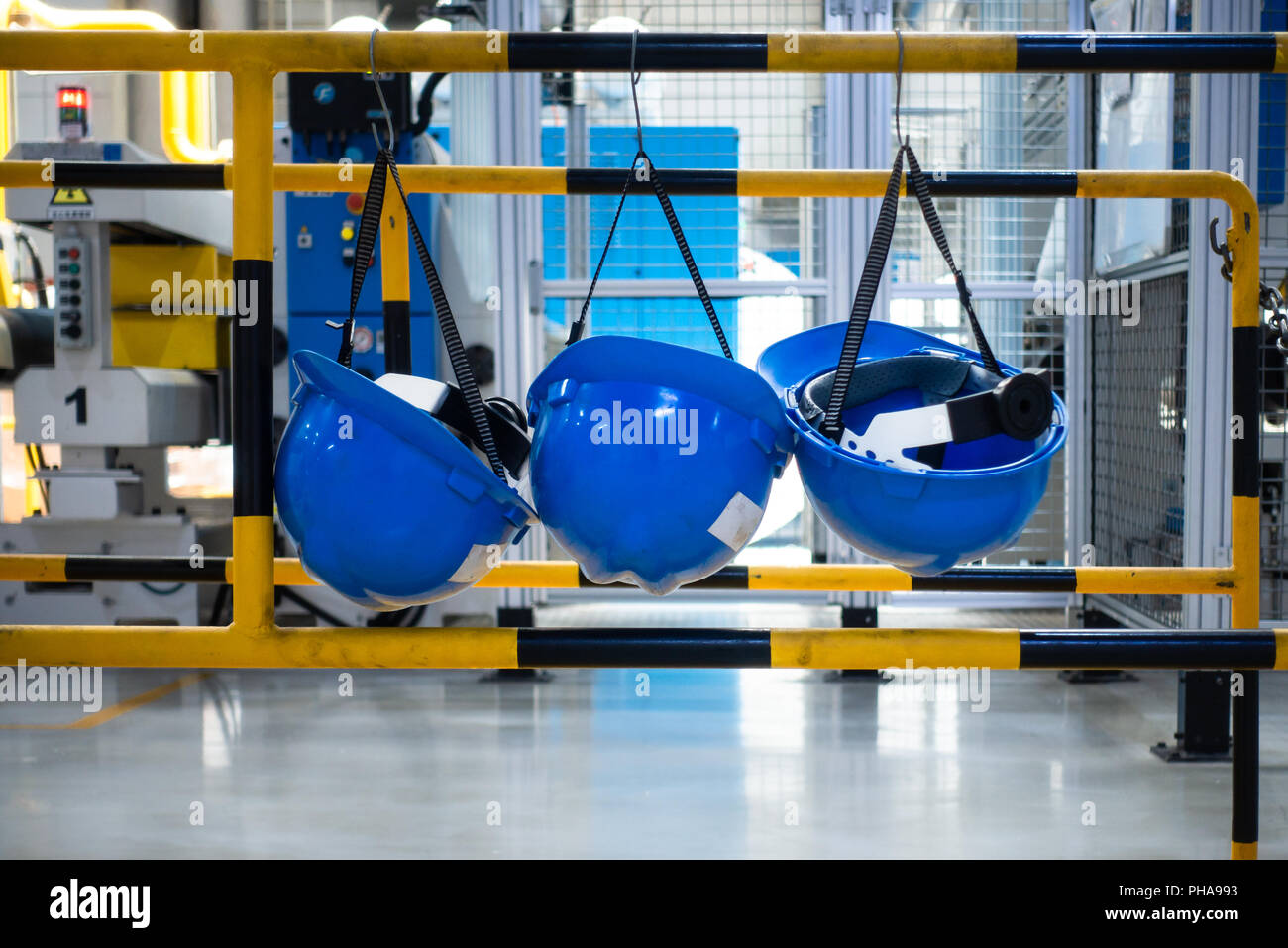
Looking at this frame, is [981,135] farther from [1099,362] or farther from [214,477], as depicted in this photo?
[214,477]

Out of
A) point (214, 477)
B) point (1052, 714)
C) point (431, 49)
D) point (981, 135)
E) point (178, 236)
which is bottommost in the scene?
point (1052, 714)

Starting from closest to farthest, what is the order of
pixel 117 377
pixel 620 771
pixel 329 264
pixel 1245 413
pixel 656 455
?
pixel 656 455
pixel 1245 413
pixel 620 771
pixel 117 377
pixel 329 264

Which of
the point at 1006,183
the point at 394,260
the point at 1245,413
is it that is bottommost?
the point at 1245,413

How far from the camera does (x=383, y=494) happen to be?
4.57 feet

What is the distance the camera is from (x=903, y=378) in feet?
5.31

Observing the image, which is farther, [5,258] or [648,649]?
[5,258]

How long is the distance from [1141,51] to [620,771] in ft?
8.28

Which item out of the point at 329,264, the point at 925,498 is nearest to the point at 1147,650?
the point at 925,498

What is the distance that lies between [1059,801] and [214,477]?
6649 millimetres

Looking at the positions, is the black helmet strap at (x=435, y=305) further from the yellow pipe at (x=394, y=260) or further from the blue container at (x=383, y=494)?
the yellow pipe at (x=394, y=260)

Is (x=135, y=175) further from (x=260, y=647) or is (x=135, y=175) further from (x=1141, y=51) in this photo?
(x=1141, y=51)

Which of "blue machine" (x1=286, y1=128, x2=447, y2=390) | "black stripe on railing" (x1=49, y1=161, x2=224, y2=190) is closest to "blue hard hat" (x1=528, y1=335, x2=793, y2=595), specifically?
"black stripe on railing" (x1=49, y1=161, x2=224, y2=190)
